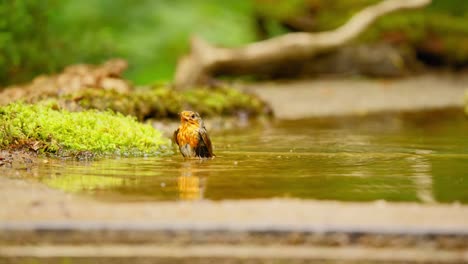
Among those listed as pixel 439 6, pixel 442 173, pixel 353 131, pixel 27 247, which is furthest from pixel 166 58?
pixel 27 247

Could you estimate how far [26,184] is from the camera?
6445mm

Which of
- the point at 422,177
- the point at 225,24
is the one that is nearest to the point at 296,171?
the point at 422,177

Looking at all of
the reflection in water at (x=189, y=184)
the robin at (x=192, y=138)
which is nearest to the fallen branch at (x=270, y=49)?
the robin at (x=192, y=138)

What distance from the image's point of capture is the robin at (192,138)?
8086 mm

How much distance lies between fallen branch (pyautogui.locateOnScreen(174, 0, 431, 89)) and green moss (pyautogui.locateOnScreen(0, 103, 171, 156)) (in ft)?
19.7

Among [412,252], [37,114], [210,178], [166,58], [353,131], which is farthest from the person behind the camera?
[166,58]

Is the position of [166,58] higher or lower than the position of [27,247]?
higher

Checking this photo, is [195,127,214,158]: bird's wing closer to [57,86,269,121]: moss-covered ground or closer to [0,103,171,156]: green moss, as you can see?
[0,103,171,156]: green moss

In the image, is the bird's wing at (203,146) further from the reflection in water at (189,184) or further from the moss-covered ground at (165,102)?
the moss-covered ground at (165,102)

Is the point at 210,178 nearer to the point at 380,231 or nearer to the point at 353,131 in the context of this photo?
the point at 380,231

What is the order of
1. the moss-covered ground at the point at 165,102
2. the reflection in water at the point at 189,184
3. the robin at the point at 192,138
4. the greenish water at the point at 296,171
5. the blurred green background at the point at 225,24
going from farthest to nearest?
the blurred green background at the point at 225,24 → the moss-covered ground at the point at 165,102 → the robin at the point at 192,138 → the greenish water at the point at 296,171 → the reflection in water at the point at 189,184

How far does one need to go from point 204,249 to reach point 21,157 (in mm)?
3474

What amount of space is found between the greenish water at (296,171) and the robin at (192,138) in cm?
13

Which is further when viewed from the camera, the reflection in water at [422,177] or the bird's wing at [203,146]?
the bird's wing at [203,146]
